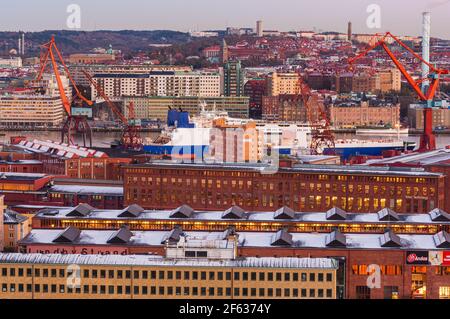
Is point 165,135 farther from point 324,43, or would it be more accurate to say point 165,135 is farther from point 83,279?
point 324,43

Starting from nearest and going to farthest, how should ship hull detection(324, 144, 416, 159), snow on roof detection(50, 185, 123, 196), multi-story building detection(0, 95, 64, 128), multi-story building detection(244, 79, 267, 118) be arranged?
snow on roof detection(50, 185, 123, 196), ship hull detection(324, 144, 416, 159), multi-story building detection(0, 95, 64, 128), multi-story building detection(244, 79, 267, 118)

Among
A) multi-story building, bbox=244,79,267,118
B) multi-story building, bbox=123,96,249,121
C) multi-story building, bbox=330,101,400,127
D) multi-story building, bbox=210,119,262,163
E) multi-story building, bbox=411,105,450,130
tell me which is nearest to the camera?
multi-story building, bbox=210,119,262,163

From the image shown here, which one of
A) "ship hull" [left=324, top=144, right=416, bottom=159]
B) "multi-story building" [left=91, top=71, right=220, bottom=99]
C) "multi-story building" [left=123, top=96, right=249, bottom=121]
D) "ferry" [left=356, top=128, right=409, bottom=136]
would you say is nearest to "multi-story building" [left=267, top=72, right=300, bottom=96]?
"multi-story building" [left=123, top=96, right=249, bottom=121]

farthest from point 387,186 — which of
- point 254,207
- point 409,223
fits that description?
point 409,223

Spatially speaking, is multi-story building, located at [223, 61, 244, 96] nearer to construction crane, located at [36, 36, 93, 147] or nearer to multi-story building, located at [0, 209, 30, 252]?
construction crane, located at [36, 36, 93, 147]

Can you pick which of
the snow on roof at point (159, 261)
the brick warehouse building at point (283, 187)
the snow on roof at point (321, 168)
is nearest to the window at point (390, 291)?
the snow on roof at point (159, 261)

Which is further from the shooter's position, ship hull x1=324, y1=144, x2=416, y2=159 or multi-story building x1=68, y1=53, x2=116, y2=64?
multi-story building x1=68, y1=53, x2=116, y2=64
